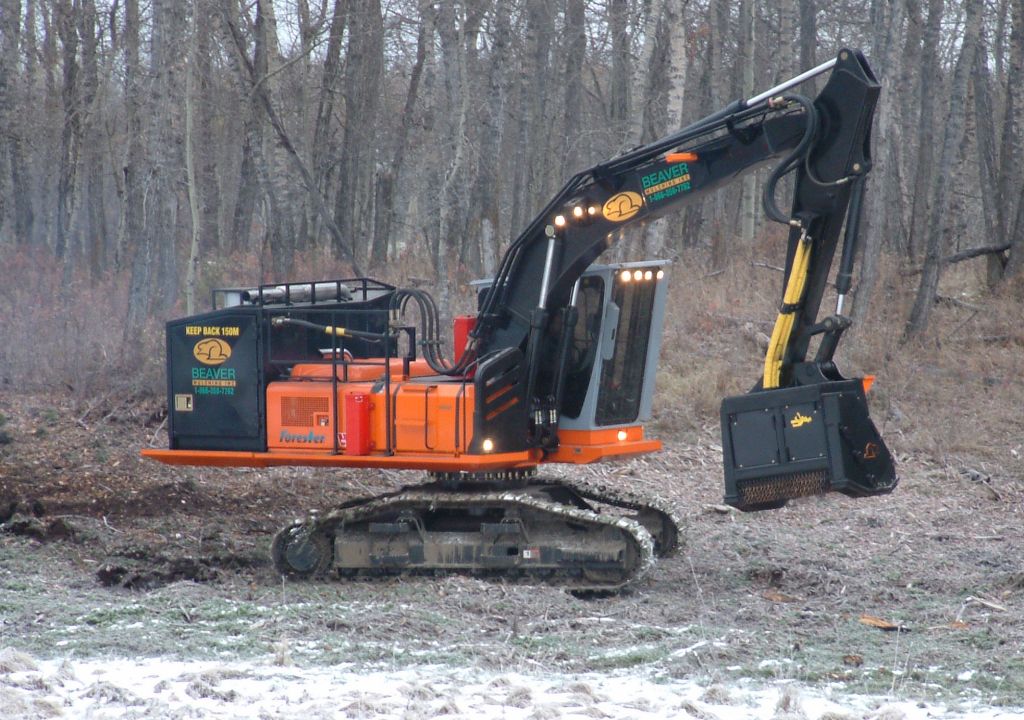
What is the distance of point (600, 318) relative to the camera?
9086 mm

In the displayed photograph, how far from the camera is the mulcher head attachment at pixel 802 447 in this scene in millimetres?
7789

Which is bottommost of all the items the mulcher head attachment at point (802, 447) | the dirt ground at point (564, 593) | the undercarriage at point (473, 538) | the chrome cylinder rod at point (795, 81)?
the dirt ground at point (564, 593)

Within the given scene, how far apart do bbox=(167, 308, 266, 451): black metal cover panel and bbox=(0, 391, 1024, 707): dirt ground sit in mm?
1054

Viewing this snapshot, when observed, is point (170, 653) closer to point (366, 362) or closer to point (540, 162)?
point (366, 362)

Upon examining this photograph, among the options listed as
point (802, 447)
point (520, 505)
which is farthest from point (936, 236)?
point (520, 505)

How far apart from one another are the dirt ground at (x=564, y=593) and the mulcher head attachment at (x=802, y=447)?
32.7 inches

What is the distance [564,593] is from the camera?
8422 millimetres

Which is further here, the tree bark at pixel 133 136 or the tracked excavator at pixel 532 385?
the tree bark at pixel 133 136

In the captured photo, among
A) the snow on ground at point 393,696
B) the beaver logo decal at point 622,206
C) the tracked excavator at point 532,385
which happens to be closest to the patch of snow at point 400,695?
the snow on ground at point 393,696

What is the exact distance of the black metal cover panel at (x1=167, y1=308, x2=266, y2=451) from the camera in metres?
9.23

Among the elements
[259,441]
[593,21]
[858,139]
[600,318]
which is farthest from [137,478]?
[593,21]

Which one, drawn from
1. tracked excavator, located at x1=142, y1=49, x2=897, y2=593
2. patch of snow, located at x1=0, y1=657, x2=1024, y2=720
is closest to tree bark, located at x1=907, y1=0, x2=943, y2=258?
tracked excavator, located at x1=142, y1=49, x2=897, y2=593

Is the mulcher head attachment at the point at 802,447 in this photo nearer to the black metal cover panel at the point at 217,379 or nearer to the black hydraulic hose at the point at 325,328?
the black hydraulic hose at the point at 325,328

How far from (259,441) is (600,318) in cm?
280
